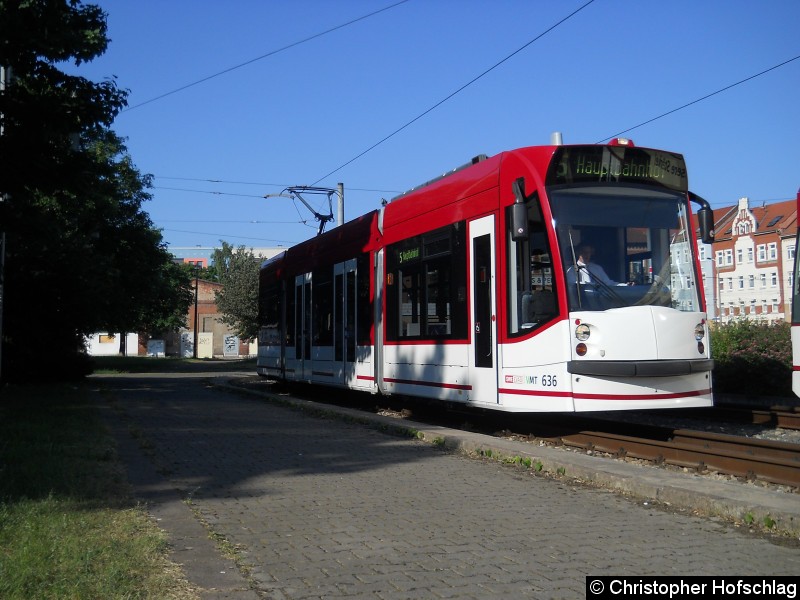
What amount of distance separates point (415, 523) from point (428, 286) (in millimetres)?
6602

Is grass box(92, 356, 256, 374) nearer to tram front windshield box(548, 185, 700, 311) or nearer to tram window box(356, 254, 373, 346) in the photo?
tram window box(356, 254, 373, 346)

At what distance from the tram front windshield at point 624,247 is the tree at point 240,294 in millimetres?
56664

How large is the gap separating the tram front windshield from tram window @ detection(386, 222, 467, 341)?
2.20m

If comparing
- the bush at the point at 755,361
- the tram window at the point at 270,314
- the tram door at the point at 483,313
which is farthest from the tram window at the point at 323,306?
the bush at the point at 755,361

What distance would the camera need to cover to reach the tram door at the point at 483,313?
10820 mm

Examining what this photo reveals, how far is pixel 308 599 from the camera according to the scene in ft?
15.2

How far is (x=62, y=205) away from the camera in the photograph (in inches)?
917

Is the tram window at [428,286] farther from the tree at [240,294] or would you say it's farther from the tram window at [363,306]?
the tree at [240,294]

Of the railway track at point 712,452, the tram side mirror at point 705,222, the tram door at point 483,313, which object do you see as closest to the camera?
the railway track at point 712,452

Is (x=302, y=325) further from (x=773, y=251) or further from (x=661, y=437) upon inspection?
(x=773, y=251)

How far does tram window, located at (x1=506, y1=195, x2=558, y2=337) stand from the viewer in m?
9.72

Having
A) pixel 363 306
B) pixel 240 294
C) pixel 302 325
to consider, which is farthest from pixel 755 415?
pixel 240 294

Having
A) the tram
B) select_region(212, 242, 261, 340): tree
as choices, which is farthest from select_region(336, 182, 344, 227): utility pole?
select_region(212, 242, 261, 340): tree

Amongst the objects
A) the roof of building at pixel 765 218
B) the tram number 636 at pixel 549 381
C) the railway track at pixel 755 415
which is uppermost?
the roof of building at pixel 765 218
